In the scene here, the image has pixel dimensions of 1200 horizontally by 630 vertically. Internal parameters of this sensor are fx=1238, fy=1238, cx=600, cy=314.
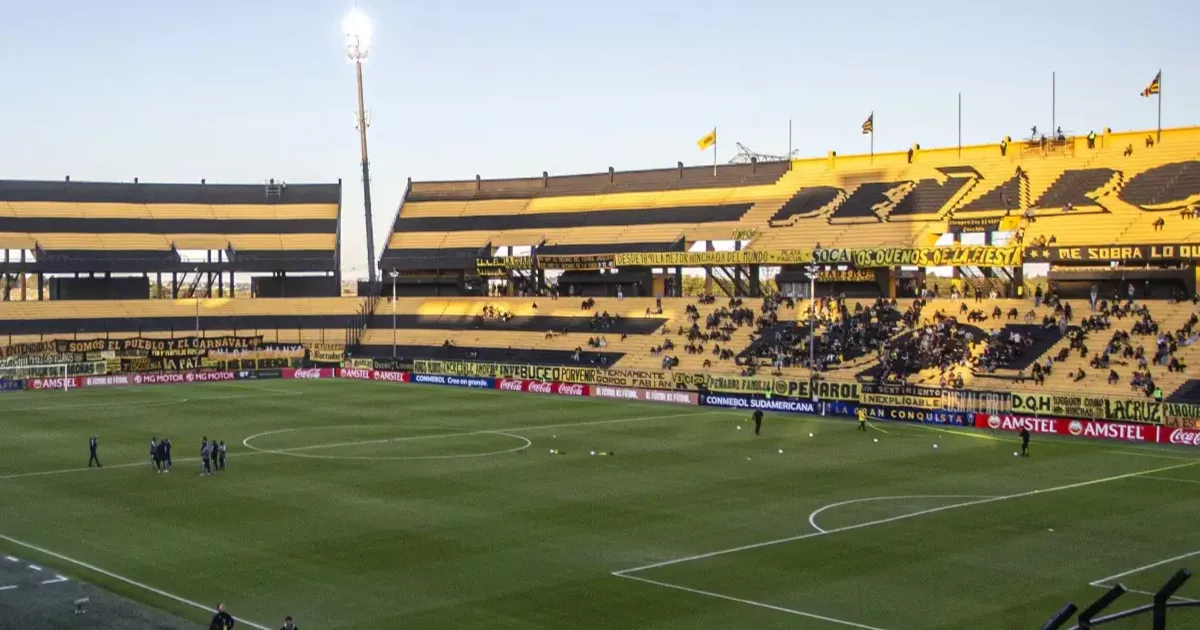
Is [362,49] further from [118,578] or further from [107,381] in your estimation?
[118,578]

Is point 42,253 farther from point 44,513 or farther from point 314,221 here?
point 44,513

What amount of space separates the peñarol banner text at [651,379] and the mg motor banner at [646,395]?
77 cm

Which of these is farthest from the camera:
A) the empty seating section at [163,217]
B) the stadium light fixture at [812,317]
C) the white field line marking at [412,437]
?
the empty seating section at [163,217]

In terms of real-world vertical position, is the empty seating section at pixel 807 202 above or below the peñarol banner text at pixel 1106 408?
above

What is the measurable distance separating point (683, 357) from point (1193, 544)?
4741 centimetres

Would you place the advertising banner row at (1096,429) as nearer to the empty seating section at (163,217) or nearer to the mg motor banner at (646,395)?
the mg motor banner at (646,395)

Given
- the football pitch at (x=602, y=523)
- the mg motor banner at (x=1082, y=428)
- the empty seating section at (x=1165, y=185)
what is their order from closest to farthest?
the football pitch at (x=602, y=523)
the mg motor banner at (x=1082, y=428)
the empty seating section at (x=1165, y=185)

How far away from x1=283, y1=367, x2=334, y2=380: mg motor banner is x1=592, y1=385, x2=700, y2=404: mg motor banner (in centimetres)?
2352

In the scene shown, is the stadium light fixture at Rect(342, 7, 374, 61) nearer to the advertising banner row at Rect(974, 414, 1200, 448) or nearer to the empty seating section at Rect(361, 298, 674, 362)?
the empty seating section at Rect(361, 298, 674, 362)

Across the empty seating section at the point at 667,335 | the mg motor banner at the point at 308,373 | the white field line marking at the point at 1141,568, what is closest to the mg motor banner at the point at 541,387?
the empty seating section at the point at 667,335

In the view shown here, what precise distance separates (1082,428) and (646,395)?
24.0m

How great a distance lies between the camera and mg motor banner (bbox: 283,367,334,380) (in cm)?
8456

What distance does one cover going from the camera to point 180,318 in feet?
309

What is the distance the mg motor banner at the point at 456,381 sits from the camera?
7662 centimetres
